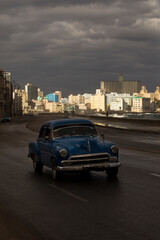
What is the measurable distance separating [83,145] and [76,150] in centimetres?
24

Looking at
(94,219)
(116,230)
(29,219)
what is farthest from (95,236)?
(29,219)

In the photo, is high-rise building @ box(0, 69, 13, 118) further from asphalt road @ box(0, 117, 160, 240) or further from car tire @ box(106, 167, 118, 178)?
asphalt road @ box(0, 117, 160, 240)

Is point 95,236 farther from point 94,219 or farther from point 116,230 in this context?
point 94,219

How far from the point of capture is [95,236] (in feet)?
20.1

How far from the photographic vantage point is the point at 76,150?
1099 centimetres

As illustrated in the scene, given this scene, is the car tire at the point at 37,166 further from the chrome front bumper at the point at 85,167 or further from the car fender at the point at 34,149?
the chrome front bumper at the point at 85,167

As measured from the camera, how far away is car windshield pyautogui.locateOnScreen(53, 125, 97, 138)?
12.2 metres

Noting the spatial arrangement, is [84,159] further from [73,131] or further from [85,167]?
[73,131]

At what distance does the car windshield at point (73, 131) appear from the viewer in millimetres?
12211

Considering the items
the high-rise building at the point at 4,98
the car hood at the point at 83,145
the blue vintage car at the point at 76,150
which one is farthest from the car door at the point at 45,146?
the high-rise building at the point at 4,98

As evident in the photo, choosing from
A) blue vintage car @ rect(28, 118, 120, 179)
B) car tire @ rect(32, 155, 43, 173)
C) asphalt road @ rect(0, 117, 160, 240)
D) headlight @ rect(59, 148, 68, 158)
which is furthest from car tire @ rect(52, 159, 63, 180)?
car tire @ rect(32, 155, 43, 173)

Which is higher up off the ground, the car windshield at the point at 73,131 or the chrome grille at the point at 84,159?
the car windshield at the point at 73,131

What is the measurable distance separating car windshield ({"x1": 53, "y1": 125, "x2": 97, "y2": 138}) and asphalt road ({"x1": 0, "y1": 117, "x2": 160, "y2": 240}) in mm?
1240

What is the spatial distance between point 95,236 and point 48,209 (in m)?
2.09
